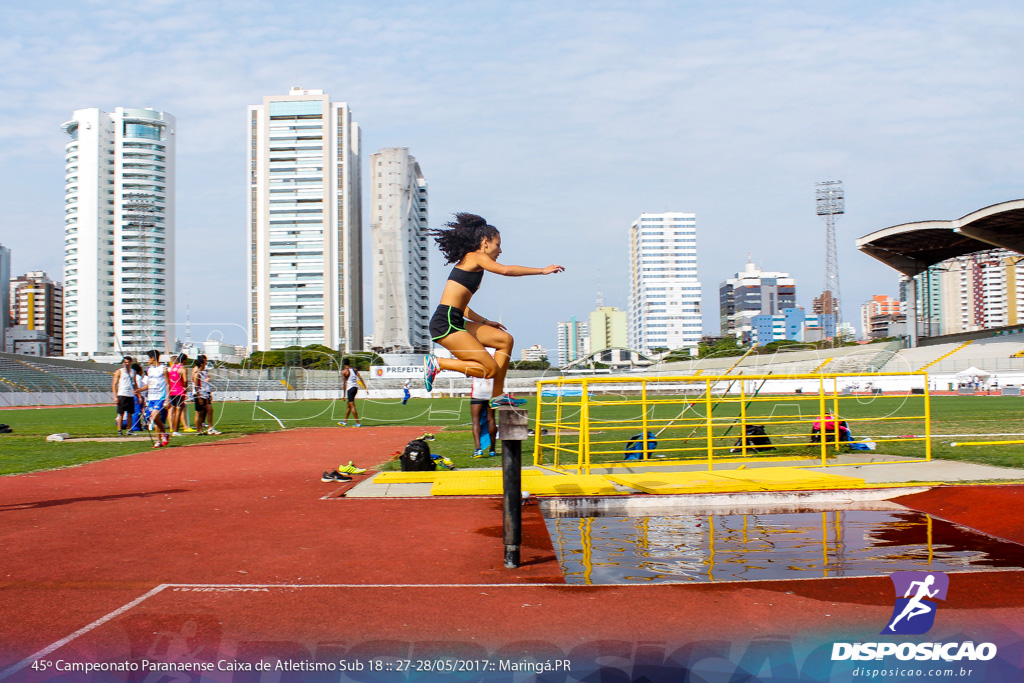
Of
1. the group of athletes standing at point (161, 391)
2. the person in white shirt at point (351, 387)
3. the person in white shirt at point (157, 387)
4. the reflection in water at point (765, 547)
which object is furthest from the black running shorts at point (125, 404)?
the reflection in water at point (765, 547)

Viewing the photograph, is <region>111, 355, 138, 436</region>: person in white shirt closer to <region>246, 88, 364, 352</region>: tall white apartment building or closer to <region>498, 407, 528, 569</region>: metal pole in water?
<region>498, 407, 528, 569</region>: metal pole in water

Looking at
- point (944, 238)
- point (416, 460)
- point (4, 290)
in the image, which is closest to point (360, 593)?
point (416, 460)

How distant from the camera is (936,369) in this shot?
61125 millimetres

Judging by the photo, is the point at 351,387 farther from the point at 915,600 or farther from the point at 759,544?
the point at 915,600

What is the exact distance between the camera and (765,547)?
214 inches

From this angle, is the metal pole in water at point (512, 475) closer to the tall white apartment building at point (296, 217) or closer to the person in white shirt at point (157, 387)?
the person in white shirt at point (157, 387)

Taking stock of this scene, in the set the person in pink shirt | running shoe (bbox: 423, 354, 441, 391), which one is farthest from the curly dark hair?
the person in pink shirt

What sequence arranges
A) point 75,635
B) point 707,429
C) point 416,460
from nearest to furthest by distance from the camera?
point 75,635, point 416,460, point 707,429

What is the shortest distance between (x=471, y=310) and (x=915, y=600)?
3513mm

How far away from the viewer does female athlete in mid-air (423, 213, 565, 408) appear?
538cm

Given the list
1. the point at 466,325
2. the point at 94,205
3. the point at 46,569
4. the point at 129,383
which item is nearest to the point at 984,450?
the point at 466,325

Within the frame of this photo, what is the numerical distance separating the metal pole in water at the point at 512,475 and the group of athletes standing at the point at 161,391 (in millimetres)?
11911

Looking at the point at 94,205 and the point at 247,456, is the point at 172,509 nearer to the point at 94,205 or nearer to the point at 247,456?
the point at 247,456

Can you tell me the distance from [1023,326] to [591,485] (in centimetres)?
7343
